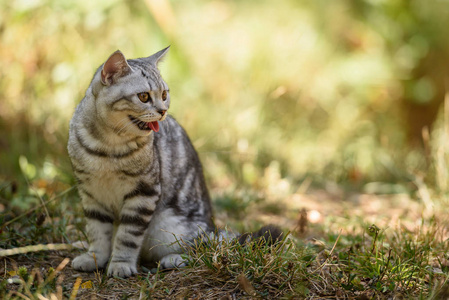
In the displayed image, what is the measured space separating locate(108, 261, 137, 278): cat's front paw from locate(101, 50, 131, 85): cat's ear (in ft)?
3.13

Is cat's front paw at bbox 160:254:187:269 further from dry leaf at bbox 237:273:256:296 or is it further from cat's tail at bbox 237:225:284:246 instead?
dry leaf at bbox 237:273:256:296

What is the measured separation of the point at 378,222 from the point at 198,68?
3.63 meters

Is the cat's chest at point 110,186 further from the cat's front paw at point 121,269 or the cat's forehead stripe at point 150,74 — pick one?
the cat's forehead stripe at point 150,74

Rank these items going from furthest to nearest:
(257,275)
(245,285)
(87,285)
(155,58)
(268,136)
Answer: (268,136) → (155,58) → (87,285) → (257,275) → (245,285)

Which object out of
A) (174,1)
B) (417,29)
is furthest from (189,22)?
(417,29)

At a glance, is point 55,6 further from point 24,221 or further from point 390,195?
point 390,195

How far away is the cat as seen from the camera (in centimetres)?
236

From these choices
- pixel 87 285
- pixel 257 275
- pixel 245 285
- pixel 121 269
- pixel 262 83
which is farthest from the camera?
pixel 262 83

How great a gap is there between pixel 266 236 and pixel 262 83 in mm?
3406

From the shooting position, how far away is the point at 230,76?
6.29m

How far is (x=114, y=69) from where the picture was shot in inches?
93.1

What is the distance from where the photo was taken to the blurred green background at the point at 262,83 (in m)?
4.43

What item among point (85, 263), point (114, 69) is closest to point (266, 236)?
point (85, 263)

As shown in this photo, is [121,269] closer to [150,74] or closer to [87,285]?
[87,285]
